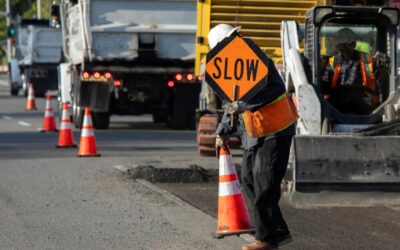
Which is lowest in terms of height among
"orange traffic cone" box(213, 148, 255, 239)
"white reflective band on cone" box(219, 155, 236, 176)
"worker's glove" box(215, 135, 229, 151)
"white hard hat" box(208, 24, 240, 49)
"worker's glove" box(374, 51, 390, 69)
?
"orange traffic cone" box(213, 148, 255, 239)

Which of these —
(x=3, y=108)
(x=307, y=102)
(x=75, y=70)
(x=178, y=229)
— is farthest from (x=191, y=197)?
(x=3, y=108)

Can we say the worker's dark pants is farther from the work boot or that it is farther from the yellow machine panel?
the yellow machine panel

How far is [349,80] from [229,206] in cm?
451

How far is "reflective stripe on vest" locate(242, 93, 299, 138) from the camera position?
8852 mm

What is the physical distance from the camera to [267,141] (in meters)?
8.92

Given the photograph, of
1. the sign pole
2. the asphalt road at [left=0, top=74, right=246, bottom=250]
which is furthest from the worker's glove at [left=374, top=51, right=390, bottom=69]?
the sign pole

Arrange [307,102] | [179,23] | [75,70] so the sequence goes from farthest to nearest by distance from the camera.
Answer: [75,70] → [179,23] → [307,102]

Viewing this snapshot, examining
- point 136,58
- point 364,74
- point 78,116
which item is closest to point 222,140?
point 364,74

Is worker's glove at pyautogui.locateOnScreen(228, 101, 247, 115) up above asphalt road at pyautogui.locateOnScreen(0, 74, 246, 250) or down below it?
above

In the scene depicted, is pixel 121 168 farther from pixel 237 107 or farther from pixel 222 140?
pixel 237 107

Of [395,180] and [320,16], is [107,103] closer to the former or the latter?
[320,16]

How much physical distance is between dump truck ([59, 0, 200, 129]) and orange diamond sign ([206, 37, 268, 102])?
14.4 meters

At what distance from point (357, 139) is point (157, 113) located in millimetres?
15350

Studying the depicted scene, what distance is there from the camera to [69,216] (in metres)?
11.2
